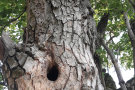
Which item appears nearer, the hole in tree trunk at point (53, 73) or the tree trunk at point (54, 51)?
the tree trunk at point (54, 51)

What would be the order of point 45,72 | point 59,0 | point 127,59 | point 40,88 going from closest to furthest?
point 40,88
point 45,72
point 59,0
point 127,59

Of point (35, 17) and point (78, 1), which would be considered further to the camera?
point (78, 1)

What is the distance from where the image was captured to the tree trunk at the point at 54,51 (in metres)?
1.56

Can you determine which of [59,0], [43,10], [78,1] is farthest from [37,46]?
[78,1]

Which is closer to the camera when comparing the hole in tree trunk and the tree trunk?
the tree trunk

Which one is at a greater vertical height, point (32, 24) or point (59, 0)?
point (59, 0)

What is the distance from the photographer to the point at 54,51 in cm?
171

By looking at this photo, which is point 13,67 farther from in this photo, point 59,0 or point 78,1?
point 78,1

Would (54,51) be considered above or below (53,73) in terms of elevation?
above

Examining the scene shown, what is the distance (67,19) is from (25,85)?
2.83 ft

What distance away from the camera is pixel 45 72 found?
1.62m

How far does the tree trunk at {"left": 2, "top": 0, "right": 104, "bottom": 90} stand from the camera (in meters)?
1.56

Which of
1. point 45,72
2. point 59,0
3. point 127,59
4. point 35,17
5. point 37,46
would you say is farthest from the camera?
point 127,59

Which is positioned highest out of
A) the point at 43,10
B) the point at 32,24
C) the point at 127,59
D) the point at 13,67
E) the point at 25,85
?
the point at 43,10
